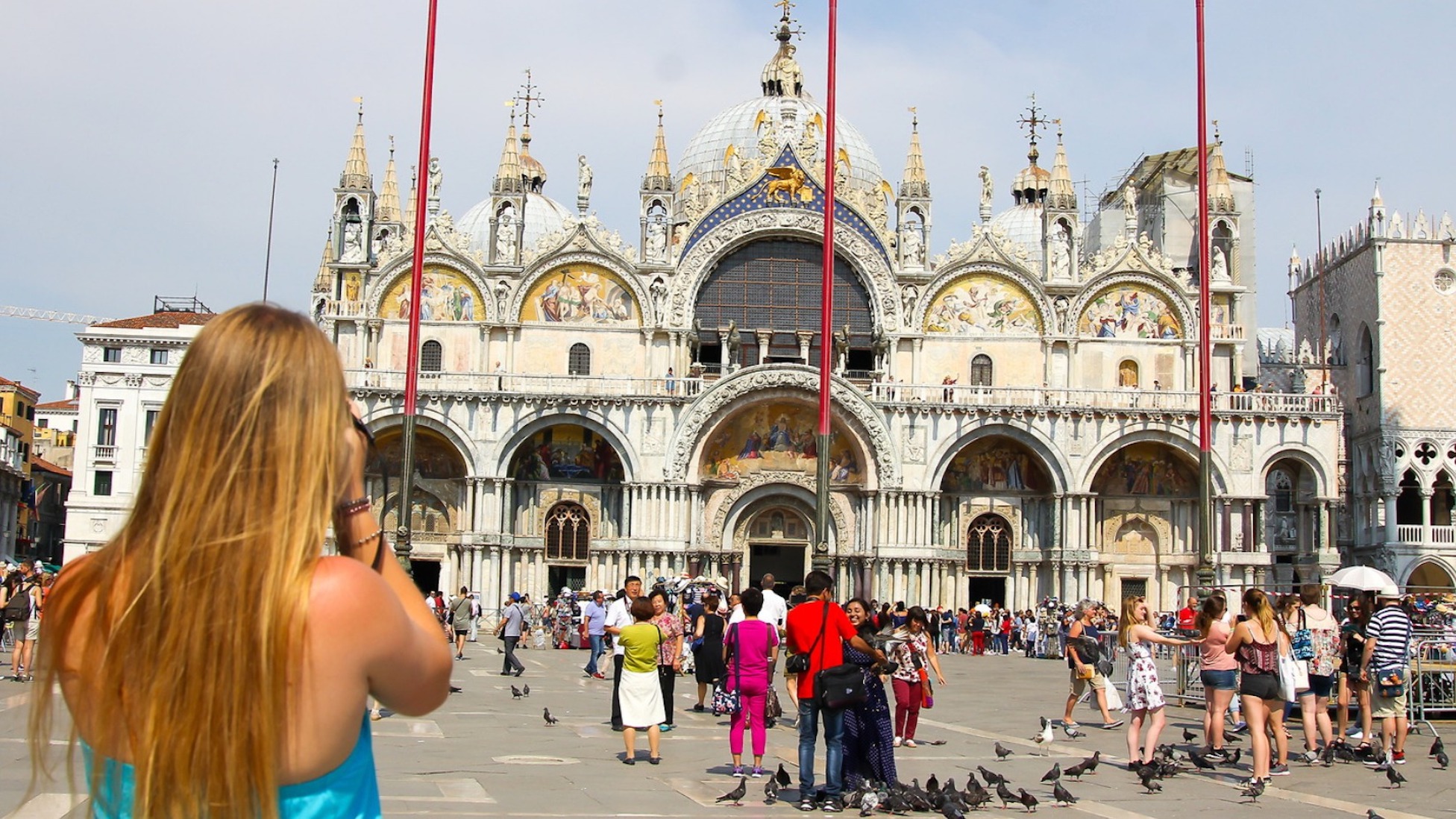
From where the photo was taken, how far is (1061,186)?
4984cm

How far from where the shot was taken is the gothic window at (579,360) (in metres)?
46.9

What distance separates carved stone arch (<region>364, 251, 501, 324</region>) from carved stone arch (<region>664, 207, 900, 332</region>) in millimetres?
5712

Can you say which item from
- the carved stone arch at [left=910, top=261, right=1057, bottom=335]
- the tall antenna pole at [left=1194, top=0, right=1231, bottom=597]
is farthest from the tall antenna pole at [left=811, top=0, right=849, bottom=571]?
the carved stone arch at [left=910, top=261, right=1057, bottom=335]

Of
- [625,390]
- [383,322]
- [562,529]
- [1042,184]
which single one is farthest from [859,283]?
[1042,184]

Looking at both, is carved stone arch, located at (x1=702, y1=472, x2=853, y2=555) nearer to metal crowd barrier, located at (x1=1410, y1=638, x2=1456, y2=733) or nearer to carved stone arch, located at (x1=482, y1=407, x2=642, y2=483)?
carved stone arch, located at (x1=482, y1=407, x2=642, y2=483)

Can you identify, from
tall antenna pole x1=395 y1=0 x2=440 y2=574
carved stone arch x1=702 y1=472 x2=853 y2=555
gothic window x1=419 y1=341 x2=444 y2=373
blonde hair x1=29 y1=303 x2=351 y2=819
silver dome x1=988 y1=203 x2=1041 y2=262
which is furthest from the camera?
silver dome x1=988 y1=203 x2=1041 y2=262

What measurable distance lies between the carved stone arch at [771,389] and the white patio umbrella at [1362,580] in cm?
1834

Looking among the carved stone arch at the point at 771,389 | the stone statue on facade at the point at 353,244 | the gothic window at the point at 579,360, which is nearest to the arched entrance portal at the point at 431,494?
the gothic window at the point at 579,360

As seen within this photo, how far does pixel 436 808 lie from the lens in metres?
11.7

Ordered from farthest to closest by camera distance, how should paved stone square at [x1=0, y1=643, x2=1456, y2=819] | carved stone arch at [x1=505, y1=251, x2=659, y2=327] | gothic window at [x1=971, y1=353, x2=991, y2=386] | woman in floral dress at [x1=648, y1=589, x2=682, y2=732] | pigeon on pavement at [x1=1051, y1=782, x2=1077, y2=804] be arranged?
gothic window at [x1=971, y1=353, x2=991, y2=386] < carved stone arch at [x1=505, y1=251, x2=659, y2=327] < woman in floral dress at [x1=648, y1=589, x2=682, y2=732] < pigeon on pavement at [x1=1051, y1=782, x2=1077, y2=804] < paved stone square at [x1=0, y1=643, x2=1456, y2=819]

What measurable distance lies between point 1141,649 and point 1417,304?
4231cm

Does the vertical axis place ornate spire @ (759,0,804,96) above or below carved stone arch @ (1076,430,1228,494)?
above

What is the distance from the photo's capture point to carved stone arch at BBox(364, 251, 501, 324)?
154 feet

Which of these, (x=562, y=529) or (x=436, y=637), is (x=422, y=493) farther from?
(x=436, y=637)
